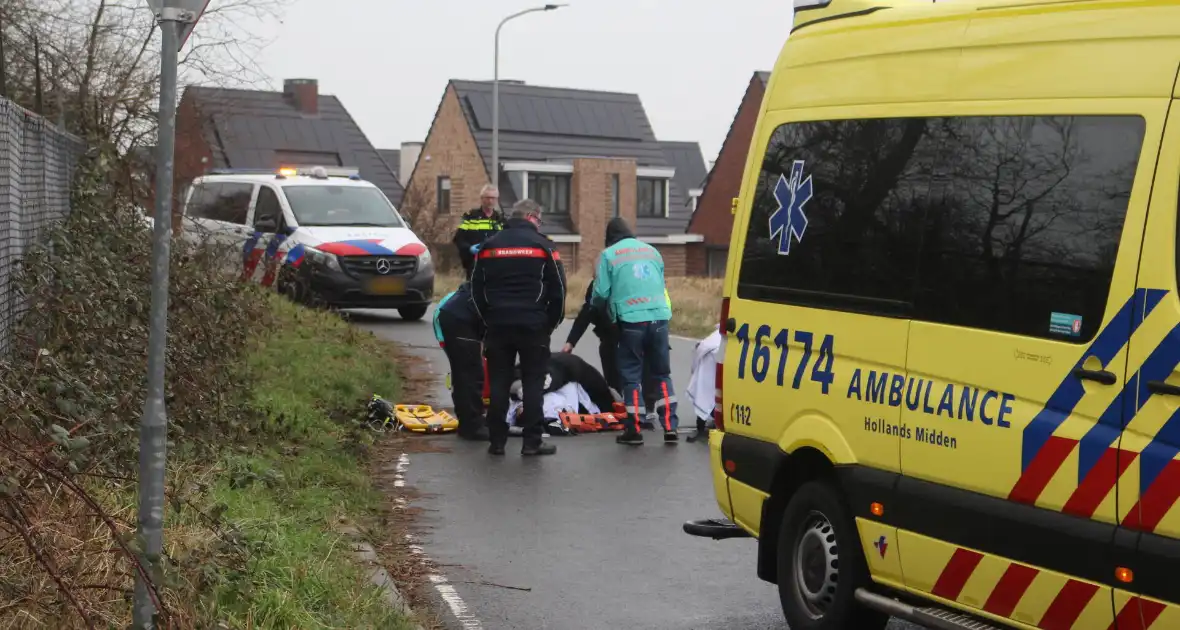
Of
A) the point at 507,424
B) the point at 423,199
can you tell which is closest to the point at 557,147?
the point at 423,199

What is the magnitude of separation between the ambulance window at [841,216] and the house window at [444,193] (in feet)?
196

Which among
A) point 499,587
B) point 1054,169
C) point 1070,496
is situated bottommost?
point 499,587

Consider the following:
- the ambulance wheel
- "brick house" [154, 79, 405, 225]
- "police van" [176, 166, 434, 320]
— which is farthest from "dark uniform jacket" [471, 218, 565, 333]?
"brick house" [154, 79, 405, 225]

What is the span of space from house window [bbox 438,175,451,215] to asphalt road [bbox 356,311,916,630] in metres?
54.9

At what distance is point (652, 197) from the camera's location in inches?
2712

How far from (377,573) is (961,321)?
122 inches

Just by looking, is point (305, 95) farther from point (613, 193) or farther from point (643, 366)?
point (643, 366)

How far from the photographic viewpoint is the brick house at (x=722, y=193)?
207 feet

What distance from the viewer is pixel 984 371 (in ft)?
17.2

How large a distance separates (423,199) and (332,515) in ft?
102

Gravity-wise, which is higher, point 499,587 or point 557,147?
point 557,147

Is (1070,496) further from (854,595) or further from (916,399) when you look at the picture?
(854,595)

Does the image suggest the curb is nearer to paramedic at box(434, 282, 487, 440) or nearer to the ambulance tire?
the ambulance tire

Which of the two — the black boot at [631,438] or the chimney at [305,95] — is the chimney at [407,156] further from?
the black boot at [631,438]
